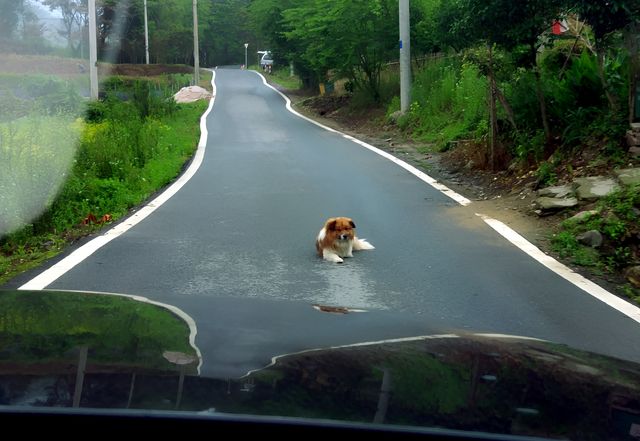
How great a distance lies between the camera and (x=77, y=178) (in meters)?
13.6

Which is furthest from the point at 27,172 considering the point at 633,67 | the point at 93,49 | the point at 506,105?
the point at 93,49

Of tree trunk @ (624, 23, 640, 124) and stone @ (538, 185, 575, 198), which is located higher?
tree trunk @ (624, 23, 640, 124)

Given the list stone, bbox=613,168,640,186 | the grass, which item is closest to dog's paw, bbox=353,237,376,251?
the grass

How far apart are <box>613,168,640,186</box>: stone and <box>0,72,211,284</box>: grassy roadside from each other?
7078 mm

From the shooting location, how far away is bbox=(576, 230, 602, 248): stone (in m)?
9.55

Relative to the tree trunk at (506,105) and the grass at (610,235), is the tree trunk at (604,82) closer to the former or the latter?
the tree trunk at (506,105)

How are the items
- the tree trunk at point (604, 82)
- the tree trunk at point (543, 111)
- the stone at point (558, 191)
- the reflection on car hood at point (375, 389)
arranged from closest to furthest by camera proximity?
the reflection on car hood at point (375, 389) → the stone at point (558, 191) → the tree trunk at point (604, 82) → the tree trunk at point (543, 111)

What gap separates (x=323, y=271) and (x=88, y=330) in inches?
211

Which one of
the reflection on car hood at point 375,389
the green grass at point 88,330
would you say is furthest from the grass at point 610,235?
the green grass at point 88,330

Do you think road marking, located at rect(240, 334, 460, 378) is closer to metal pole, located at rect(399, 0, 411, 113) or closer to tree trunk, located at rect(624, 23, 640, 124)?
tree trunk, located at rect(624, 23, 640, 124)

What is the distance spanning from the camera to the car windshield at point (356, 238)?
8.76 feet

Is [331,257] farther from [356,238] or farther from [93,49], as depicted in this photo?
[93,49]

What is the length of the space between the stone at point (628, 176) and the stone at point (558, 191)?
26.3 inches

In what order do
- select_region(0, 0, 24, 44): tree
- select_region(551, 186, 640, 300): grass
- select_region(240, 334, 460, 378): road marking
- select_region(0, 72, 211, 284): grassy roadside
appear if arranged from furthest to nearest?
1. select_region(0, 0, 24, 44): tree
2. select_region(0, 72, 211, 284): grassy roadside
3. select_region(551, 186, 640, 300): grass
4. select_region(240, 334, 460, 378): road marking
